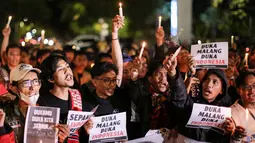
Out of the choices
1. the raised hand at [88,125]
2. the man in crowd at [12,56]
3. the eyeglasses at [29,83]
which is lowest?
the raised hand at [88,125]

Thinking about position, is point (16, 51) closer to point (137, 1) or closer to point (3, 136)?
point (3, 136)

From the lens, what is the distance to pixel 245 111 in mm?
5906

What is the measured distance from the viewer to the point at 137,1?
27.3 m

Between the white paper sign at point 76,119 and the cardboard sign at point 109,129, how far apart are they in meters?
0.15

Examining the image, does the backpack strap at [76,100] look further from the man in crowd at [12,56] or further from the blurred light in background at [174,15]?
the blurred light in background at [174,15]

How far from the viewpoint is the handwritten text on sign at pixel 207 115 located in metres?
5.85

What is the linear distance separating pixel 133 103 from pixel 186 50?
979mm

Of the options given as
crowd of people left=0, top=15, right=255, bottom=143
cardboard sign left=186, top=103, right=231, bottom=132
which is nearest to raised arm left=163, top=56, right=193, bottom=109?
crowd of people left=0, top=15, right=255, bottom=143

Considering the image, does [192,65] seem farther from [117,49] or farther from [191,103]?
[117,49]

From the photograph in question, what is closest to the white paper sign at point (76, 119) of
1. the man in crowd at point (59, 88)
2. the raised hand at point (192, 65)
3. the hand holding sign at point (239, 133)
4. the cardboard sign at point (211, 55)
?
the man in crowd at point (59, 88)

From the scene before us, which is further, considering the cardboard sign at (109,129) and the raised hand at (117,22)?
the raised hand at (117,22)

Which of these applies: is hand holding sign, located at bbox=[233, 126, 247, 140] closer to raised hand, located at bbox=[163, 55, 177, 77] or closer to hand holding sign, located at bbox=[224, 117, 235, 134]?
hand holding sign, located at bbox=[224, 117, 235, 134]

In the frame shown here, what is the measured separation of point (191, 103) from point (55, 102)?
1.18 metres

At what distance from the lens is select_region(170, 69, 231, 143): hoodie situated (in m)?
5.72
